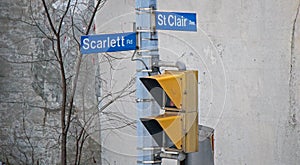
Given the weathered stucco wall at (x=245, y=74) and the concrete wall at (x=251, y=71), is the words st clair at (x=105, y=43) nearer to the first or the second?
the weathered stucco wall at (x=245, y=74)

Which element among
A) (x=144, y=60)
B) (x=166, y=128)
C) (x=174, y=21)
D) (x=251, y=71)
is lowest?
(x=166, y=128)

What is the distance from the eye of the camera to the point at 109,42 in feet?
9.21

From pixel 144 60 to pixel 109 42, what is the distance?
23cm

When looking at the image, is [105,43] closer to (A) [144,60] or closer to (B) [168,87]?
(A) [144,60]

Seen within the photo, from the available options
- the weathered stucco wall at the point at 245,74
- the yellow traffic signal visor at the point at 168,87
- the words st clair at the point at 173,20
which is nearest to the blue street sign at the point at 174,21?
the words st clair at the point at 173,20

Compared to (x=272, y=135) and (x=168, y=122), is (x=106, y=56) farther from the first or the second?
(x=168, y=122)

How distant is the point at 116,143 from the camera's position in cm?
314

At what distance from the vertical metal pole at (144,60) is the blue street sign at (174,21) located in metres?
0.06

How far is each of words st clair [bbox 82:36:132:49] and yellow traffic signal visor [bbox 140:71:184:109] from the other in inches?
11.0

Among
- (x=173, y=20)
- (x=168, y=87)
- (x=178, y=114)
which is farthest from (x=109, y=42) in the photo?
(x=178, y=114)

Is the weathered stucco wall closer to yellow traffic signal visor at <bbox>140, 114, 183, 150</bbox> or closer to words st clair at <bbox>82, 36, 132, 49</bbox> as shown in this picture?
words st clair at <bbox>82, 36, 132, 49</bbox>

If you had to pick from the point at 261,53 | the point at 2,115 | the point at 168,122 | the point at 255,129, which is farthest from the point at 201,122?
the point at 2,115

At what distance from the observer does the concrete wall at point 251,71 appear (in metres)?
4.25

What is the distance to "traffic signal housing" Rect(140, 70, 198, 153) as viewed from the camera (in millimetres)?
2510
